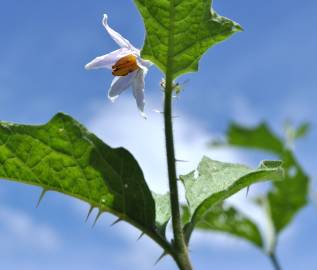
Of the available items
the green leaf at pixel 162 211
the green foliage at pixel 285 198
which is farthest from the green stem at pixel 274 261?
the green leaf at pixel 162 211

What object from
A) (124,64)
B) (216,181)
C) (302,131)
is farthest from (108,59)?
(302,131)

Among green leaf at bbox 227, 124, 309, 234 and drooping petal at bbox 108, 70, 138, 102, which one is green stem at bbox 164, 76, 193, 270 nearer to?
drooping petal at bbox 108, 70, 138, 102

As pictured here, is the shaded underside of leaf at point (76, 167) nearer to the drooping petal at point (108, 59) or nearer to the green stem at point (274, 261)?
the drooping petal at point (108, 59)

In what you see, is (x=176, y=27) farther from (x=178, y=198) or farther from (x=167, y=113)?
(x=178, y=198)

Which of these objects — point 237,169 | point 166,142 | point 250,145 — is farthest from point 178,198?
point 250,145

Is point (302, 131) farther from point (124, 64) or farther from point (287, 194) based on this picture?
point (124, 64)


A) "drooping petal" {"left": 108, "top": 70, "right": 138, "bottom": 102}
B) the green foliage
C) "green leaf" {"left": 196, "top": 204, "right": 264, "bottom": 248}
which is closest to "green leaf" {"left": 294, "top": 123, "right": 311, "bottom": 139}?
the green foliage
